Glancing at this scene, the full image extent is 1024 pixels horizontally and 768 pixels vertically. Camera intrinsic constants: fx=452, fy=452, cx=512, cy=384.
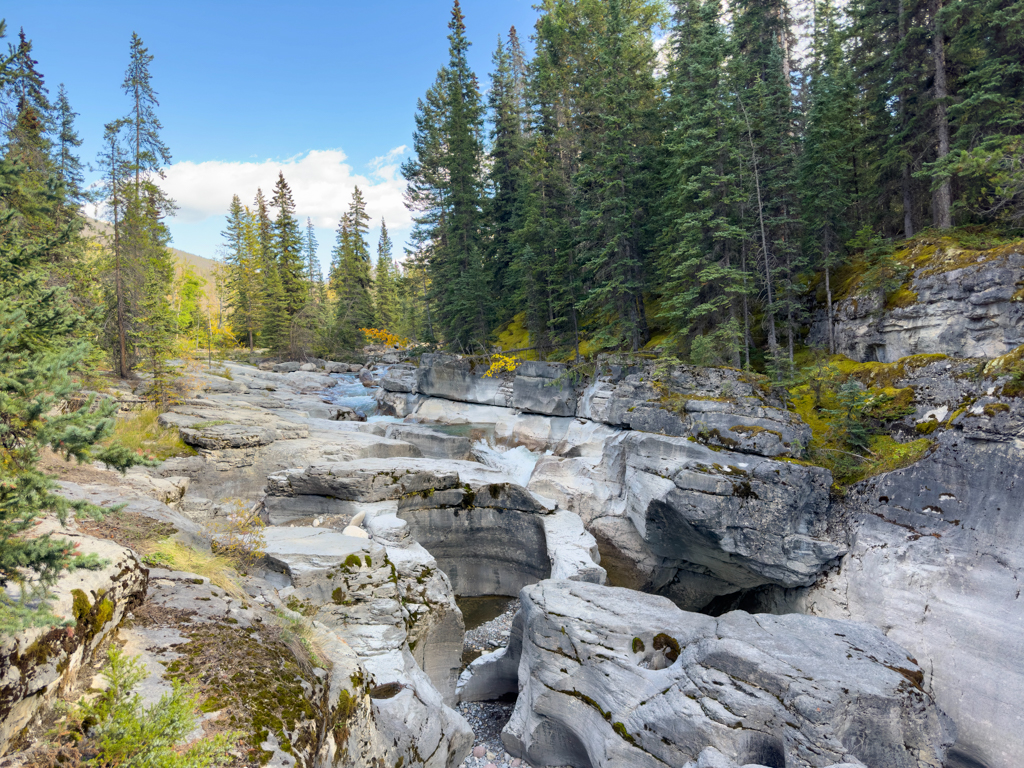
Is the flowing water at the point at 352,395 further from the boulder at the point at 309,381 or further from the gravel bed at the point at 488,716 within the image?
the gravel bed at the point at 488,716

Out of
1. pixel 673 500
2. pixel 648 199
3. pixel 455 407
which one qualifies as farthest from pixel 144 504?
pixel 648 199

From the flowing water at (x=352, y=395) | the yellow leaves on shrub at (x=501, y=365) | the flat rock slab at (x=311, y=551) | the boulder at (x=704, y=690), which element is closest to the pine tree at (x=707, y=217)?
the yellow leaves on shrub at (x=501, y=365)

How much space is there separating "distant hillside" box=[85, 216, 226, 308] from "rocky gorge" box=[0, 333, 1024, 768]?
11.0m

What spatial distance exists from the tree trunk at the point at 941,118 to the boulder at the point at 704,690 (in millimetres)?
16976

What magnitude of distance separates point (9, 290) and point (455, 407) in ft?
72.9

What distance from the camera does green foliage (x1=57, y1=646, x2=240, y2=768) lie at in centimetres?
337

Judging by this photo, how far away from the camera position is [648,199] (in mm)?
22641

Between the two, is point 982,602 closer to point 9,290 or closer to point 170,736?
point 170,736

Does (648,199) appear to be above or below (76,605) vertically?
above

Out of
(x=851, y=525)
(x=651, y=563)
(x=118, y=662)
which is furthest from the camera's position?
(x=651, y=563)

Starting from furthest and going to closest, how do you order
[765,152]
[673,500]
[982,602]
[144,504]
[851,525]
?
[765,152]
[673,500]
[851,525]
[982,602]
[144,504]

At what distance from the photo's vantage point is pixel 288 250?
44.4 metres

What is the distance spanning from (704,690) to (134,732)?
7880 millimetres

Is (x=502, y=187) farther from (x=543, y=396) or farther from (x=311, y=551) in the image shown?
(x=311, y=551)
